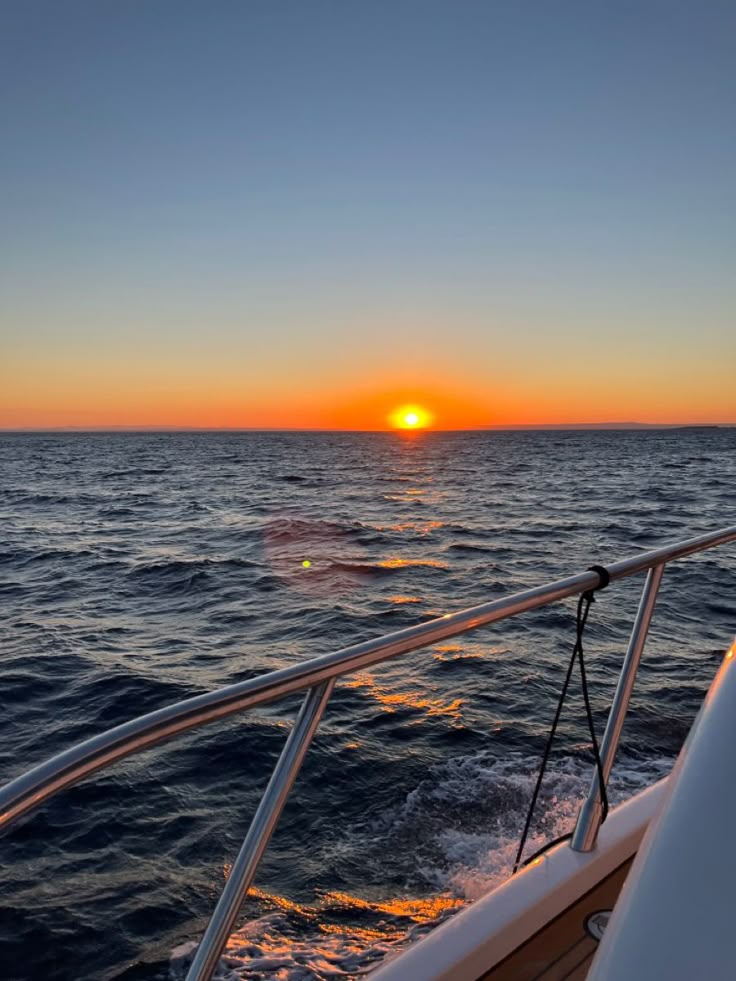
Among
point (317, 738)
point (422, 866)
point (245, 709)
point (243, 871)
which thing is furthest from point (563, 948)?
point (317, 738)

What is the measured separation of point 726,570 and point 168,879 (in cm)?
1085

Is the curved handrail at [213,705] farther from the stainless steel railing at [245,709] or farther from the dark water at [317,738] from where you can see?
the dark water at [317,738]

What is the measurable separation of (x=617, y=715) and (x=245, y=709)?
49.8 inches

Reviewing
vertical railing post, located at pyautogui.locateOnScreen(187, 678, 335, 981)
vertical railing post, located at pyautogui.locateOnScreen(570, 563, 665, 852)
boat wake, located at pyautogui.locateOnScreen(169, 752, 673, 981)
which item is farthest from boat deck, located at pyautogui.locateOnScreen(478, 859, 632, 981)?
boat wake, located at pyautogui.locateOnScreen(169, 752, 673, 981)

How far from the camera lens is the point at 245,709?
1.00m

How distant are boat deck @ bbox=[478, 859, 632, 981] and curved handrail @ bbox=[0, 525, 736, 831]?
2.64ft

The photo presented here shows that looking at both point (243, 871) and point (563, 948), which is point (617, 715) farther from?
point (243, 871)

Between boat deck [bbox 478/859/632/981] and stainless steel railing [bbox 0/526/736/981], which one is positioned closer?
stainless steel railing [bbox 0/526/736/981]

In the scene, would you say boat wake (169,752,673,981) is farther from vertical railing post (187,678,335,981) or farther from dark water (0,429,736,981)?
vertical railing post (187,678,335,981)

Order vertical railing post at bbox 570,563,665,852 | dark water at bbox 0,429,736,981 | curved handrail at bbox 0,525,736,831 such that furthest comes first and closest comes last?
dark water at bbox 0,429,736,981
vertical railing post at bbox 570,563,665,852
curved handrail at bbox 0,525,736,831

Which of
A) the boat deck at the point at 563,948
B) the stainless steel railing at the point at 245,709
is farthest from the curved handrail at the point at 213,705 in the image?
the boat deck at the point at 563,948

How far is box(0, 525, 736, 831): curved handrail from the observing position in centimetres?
80

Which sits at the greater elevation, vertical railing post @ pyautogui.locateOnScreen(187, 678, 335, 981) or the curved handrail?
the curved handrail

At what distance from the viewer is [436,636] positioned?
4.26 feet
